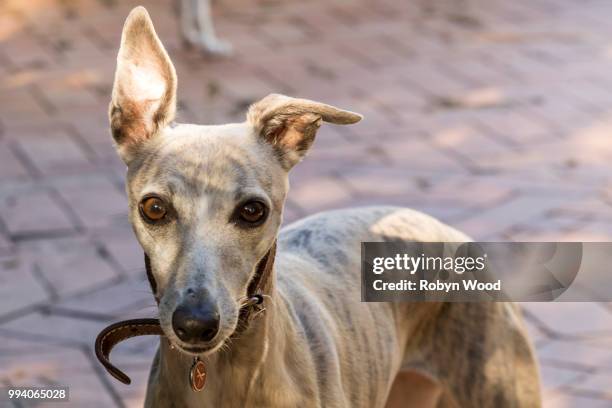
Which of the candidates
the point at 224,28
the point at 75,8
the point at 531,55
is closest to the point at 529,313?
the point at 531,55

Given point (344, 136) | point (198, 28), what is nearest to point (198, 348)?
point (344, 136)

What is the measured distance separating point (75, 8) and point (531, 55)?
142 inches

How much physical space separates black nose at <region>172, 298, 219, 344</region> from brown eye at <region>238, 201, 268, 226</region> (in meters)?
0.26

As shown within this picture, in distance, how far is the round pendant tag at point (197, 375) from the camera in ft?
8.22

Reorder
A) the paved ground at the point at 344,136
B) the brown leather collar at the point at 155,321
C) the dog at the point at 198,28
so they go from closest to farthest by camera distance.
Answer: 1. the brown leather collar at the point at 155,321
2. the paved ground at the point at 344,136
3. the dog at the point at 198,28

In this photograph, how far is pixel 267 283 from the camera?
8.52 feet

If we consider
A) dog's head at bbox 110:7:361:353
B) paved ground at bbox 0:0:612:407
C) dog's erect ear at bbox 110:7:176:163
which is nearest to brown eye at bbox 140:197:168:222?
dog's head at bbox 110:7:361:353

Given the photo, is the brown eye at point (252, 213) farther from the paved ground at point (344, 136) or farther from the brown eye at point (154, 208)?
the paved ground at point (344, 136)

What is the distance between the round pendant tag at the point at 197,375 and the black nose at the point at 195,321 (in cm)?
22

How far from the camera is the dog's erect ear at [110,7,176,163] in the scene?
2650mm

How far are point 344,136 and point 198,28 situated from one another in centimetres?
181

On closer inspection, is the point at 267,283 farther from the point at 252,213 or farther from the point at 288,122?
the point at 288,122

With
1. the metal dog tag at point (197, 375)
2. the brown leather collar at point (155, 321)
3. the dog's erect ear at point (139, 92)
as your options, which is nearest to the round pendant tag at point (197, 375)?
the metal dog tag at point (197, 375)

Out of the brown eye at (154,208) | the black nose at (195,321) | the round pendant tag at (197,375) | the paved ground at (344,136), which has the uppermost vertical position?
the paved ground at (344,136)
